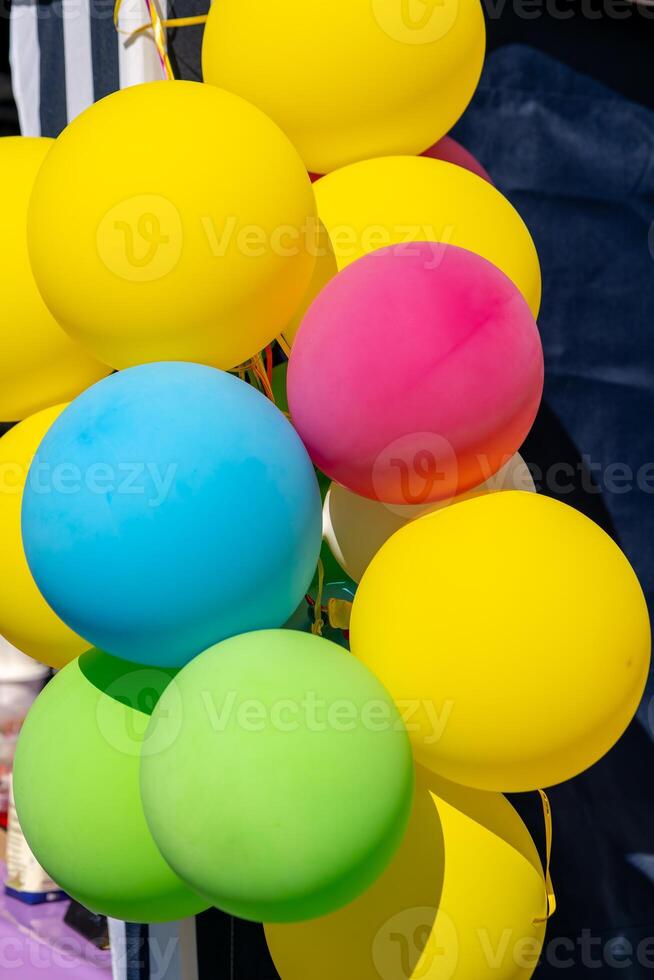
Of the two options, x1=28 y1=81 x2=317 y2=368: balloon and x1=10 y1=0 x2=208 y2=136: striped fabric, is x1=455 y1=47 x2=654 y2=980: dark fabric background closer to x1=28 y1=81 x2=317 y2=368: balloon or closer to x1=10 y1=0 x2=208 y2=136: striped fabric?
x1=10 y1=0 x2=208 y2=136: striped fabric

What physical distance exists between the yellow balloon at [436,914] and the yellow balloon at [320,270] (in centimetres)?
67

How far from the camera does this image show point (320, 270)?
131 cm

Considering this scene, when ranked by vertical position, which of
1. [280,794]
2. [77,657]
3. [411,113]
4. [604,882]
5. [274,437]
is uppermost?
[411,113]

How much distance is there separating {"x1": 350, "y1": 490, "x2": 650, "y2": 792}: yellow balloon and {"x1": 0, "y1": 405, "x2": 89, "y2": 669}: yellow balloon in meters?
0.44

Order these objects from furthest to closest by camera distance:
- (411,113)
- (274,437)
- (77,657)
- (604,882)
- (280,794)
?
(604,882)
(411,113)
(77,657)
(274,437)
(280,794)

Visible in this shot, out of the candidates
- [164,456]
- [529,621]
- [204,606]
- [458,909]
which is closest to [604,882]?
[458,909]

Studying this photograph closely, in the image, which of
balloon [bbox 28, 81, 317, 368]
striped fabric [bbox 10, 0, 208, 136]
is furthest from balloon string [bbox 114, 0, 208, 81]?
balloon [bbox 28, 81, 317, 368]

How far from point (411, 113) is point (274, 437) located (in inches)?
24.4

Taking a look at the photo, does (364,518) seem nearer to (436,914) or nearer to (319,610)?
(319,610)

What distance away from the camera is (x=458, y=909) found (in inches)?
45.2

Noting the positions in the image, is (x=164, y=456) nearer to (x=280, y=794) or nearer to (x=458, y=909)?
(x=280, y=794)

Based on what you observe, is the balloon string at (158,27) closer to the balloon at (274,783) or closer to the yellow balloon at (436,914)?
the balloon at (274,783)

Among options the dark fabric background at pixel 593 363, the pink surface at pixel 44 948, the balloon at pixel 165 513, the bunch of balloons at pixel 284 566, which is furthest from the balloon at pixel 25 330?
the pink surface at pixel 44 948

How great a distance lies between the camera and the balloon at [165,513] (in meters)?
1.03
